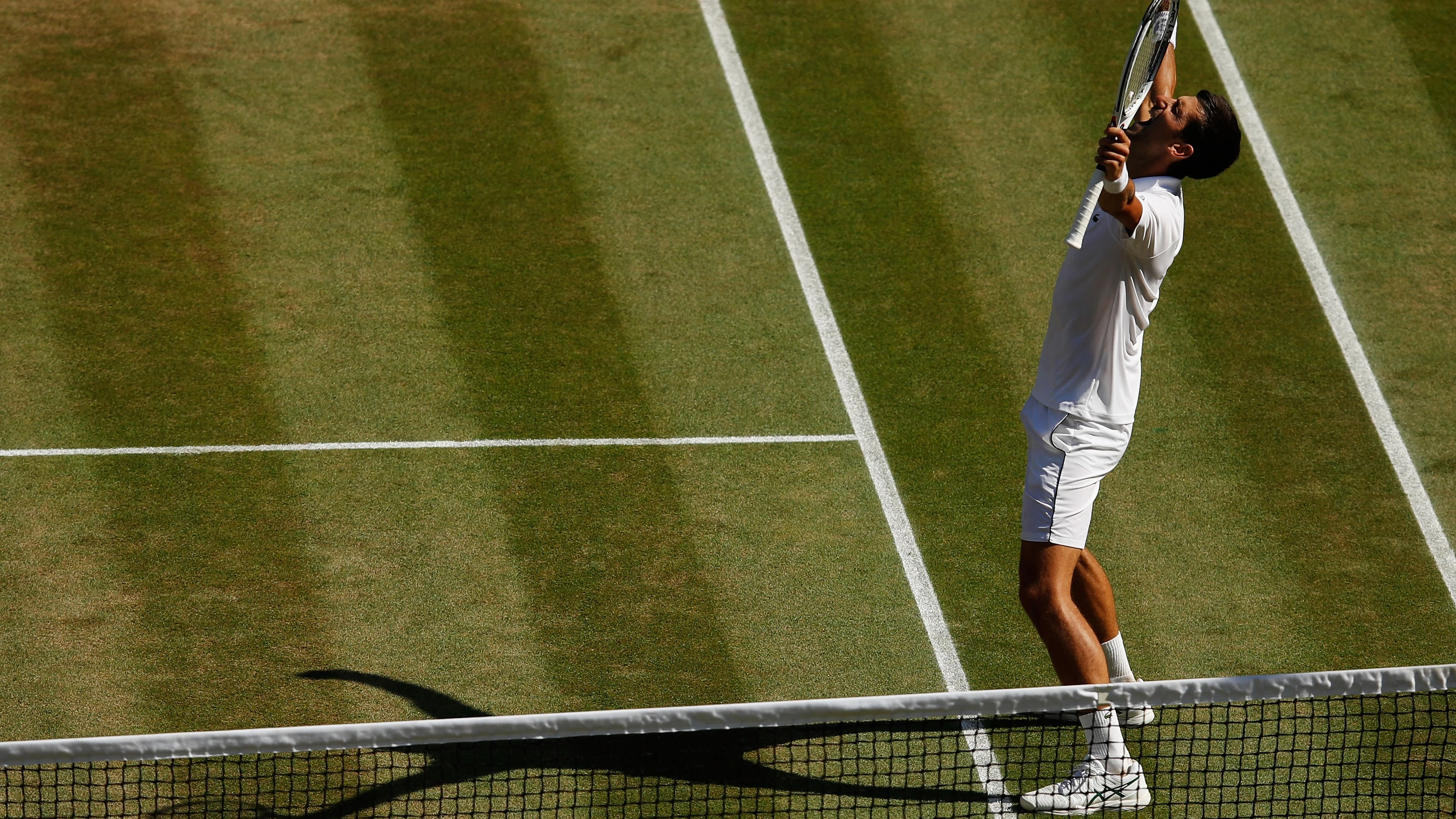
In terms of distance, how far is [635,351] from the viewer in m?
9.34

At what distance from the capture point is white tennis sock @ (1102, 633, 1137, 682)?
701 cm

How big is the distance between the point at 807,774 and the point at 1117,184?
8.88 feet

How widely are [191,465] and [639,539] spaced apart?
7.61ft

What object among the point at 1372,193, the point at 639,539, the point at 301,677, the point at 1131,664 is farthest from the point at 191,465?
the point at 1372,193

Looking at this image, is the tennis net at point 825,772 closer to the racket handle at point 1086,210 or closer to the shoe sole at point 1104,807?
the shoe sole at point 1104,807

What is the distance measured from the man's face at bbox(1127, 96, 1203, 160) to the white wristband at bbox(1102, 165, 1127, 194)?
0.52 m

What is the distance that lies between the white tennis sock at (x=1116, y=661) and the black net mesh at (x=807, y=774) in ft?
0.92

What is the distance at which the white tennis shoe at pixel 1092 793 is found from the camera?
661cm

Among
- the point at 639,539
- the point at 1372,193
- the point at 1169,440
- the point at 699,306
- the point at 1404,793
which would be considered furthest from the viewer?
the point at 1372,193

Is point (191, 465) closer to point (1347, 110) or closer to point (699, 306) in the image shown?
point (699, 306)

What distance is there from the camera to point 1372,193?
1079 centimetres

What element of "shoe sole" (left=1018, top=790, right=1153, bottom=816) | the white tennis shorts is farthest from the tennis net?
the white tennis shorts

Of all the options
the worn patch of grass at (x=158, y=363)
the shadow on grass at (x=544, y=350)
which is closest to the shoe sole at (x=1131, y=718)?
the shadow on grass at (x=544, y=350)

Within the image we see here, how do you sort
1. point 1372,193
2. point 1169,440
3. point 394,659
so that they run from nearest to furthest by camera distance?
1. point 394,659
2. point 1169,440
3. point 1372,193
